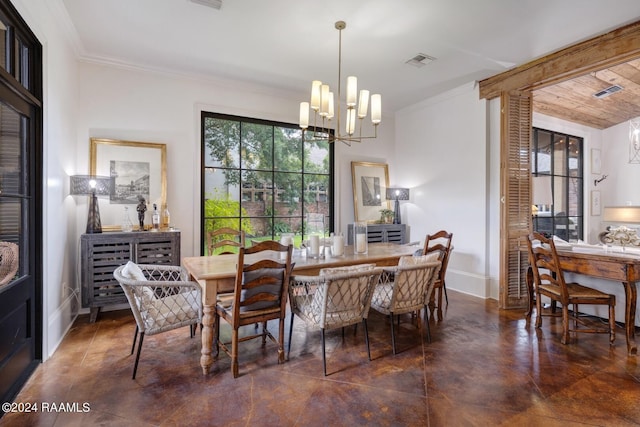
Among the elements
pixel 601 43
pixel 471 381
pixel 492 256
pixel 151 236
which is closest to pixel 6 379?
pixel 151 236

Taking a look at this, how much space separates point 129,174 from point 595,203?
8217 millimetres

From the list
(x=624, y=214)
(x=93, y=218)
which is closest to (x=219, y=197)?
(x=93, y=218)

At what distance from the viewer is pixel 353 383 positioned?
219 centimetres

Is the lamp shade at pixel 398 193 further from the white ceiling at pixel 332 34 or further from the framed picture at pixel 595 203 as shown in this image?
the framed picture at pixel 595 203

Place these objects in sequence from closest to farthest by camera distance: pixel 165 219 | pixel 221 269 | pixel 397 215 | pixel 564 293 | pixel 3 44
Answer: pixel 3 44 → pixel 221 269 → pixel 564 293 → pixel 165 219 → pixel 397 215

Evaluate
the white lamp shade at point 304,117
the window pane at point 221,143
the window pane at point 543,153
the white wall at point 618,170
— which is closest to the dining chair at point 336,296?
the white lamp shade at point 304,117

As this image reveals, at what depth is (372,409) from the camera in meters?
1.91

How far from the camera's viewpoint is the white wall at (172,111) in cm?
Answer: 362

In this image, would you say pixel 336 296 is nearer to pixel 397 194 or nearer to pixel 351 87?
pixel 351 87

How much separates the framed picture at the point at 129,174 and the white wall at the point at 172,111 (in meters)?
0.10

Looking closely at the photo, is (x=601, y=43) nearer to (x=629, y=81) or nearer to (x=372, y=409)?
(x=629, y=81)

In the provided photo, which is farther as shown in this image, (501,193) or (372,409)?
(501,193)

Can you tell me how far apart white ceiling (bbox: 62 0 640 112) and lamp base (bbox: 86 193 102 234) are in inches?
65.0

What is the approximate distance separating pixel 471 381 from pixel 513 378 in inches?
12.8
